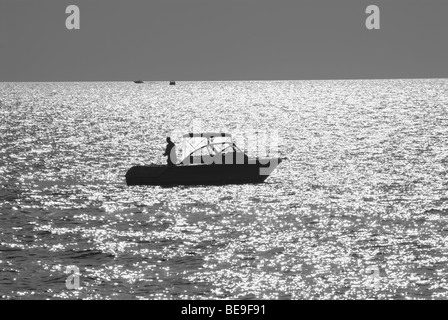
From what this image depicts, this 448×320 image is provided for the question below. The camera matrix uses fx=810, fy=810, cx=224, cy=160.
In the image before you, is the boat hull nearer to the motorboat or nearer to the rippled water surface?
the motorboat

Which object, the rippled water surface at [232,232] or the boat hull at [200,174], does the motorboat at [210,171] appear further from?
the rippled water surface at [232,232]

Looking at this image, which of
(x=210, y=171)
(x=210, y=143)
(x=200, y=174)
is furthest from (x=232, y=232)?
(x=210, y=143)

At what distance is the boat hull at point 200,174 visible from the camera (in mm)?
66000

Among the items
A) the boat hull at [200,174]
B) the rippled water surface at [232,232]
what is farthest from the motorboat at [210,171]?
the rippled water surface at [232,232]

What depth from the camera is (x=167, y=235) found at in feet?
155

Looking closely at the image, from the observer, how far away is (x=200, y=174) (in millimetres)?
66438

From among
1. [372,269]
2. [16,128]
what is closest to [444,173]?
[372,269]

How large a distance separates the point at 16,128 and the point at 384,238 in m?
136

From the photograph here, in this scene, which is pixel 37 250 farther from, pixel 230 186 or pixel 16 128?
pixel 16 128

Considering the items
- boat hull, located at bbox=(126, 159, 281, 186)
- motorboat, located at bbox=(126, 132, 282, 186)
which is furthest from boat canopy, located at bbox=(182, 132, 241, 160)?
boat hull, located at bbox=(126, 159, 281, 186)

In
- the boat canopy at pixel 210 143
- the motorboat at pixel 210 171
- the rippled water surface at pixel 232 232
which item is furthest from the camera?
the motorboat at pixel 210 171

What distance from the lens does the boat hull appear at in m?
66.0
